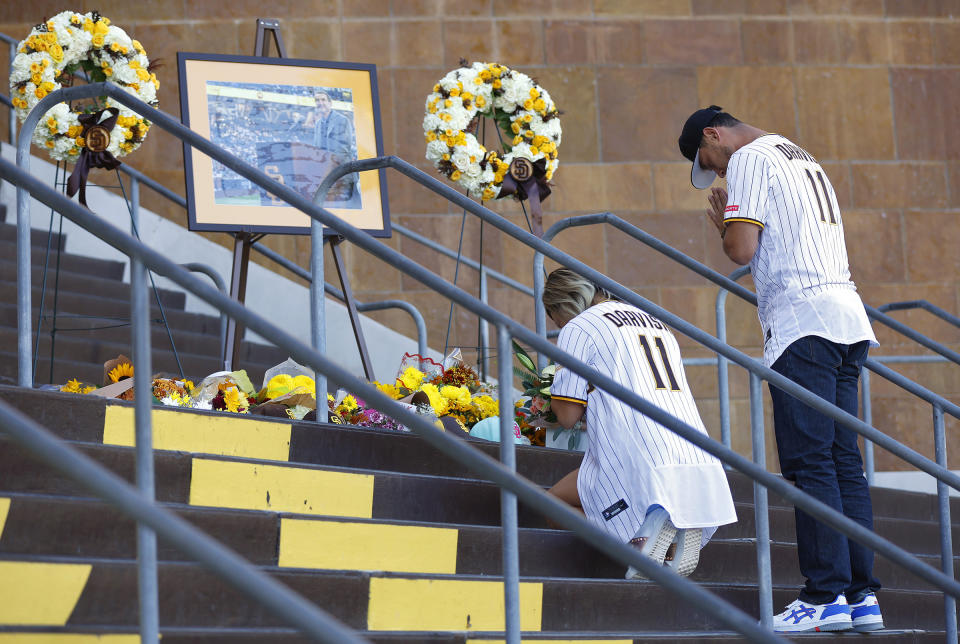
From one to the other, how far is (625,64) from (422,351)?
333 centimetres

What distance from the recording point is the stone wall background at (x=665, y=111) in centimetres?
793

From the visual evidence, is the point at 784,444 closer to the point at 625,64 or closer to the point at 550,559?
the point at 550,559

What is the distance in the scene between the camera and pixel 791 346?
3.52 m

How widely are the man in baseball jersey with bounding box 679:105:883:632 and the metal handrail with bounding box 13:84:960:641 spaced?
24cm

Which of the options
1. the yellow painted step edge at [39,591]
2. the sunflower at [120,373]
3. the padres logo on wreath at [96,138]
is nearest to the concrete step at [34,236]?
the padres logo on wreath at [96,138]

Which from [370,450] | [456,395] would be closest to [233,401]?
[370,450]

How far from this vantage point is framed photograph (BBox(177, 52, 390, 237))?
5254 mm

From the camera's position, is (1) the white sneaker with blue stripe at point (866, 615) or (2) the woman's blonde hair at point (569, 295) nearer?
(1) the white sneaker with blue stripe at point (866, 615)

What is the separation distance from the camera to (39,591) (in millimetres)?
2494

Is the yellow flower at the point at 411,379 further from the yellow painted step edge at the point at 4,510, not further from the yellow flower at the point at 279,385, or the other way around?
the yellow painted step edge at the point at 4,510

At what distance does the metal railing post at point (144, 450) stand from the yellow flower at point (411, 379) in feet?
8.87

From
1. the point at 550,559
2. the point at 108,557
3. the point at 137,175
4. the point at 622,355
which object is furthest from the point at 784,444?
the point at 137,175

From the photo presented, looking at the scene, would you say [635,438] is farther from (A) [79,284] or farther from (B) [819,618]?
(A) [79,284]

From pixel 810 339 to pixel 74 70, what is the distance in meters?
3.59
